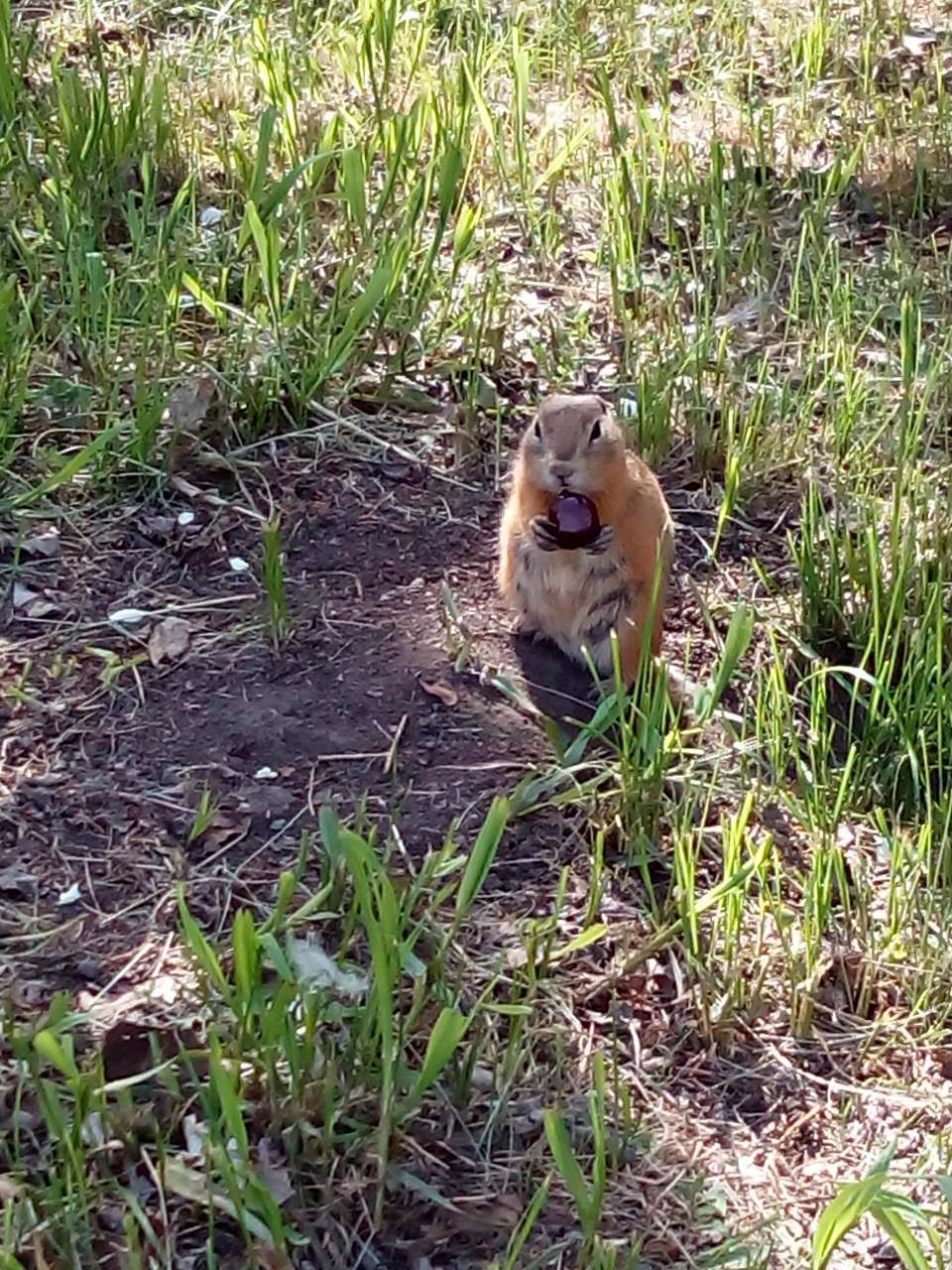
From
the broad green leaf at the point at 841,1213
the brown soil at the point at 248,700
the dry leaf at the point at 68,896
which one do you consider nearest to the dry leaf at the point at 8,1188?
the brown soil at the point at 248,700

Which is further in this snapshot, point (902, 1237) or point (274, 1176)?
point (274, 1176)

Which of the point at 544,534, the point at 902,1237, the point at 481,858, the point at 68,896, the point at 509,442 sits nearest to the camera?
the point at 902,1237

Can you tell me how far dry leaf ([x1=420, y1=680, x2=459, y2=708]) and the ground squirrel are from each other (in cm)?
26

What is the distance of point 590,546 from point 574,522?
0.06 m

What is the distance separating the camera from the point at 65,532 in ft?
11.4

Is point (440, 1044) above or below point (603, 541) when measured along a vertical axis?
below

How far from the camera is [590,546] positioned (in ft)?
10.5

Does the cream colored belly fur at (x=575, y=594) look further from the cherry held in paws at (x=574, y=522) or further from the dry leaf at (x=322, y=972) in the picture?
the dry leaf at (x=322, y=972)

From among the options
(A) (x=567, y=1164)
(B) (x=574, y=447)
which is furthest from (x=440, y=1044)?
(B) (x=574, y=447)

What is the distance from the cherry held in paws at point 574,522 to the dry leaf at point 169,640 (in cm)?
70

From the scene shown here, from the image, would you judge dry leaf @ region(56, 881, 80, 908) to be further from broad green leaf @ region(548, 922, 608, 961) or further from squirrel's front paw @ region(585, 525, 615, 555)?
squirrel's front paw @ region(585, 525, 615, 555)

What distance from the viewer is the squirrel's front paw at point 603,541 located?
10.5 feet

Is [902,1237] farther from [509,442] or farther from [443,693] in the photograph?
[509,442]

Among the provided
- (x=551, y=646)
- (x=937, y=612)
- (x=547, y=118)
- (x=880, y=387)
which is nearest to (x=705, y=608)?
(x=551, y=646)
